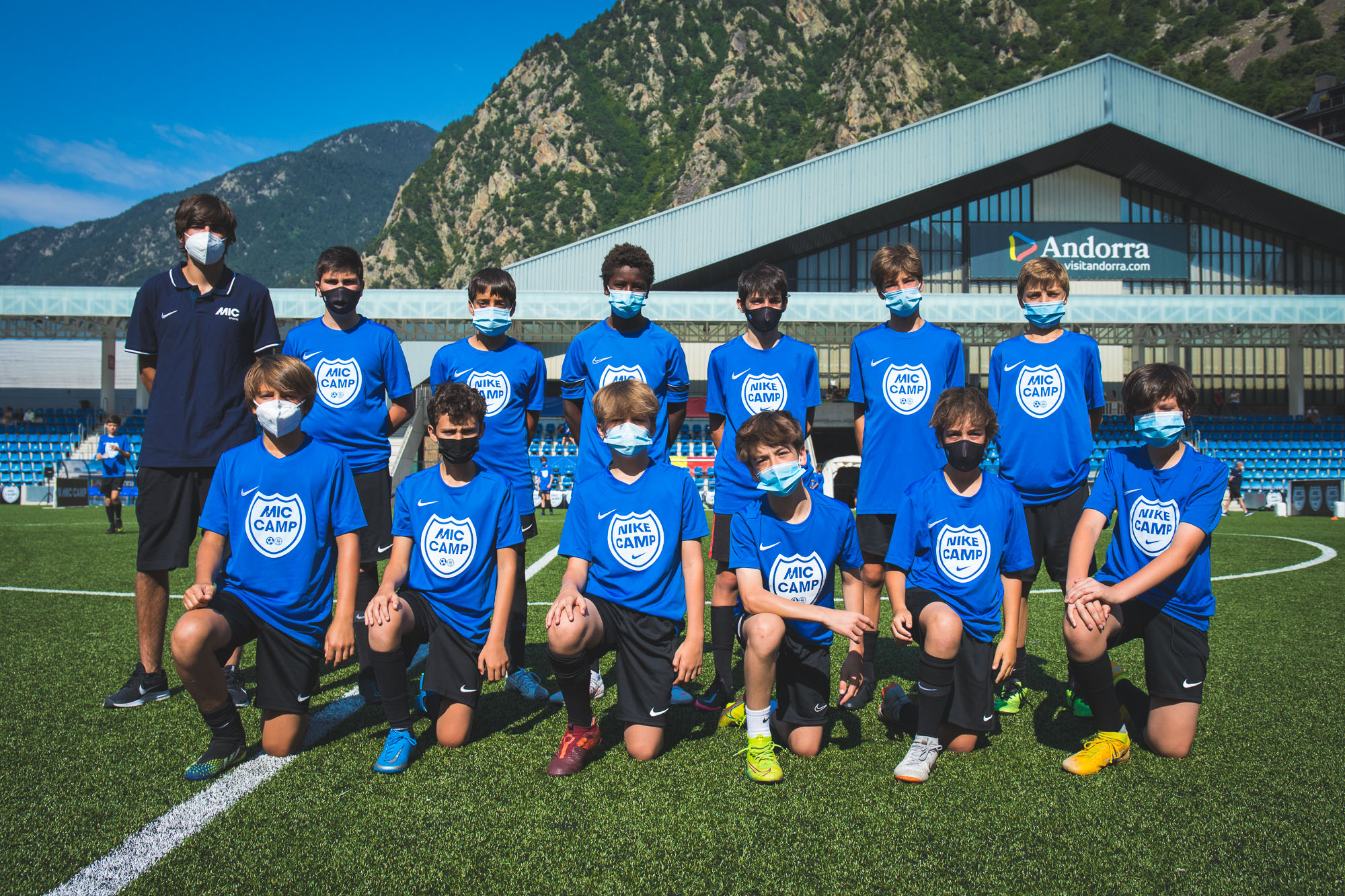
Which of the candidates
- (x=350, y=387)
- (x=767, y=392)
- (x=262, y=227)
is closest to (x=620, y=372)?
(x=767, y=392)

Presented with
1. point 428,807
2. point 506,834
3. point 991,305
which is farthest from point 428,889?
point 991,305

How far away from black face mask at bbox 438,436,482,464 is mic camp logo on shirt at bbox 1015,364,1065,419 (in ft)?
8.30

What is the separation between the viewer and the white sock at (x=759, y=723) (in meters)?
2.80

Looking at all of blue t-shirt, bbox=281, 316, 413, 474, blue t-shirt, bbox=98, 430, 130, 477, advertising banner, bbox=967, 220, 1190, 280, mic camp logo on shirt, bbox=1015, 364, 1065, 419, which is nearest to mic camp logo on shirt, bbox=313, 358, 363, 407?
blue t-shirt, bbox=281, 316, 413, 474

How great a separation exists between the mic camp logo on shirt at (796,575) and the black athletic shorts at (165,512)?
261 centimetres

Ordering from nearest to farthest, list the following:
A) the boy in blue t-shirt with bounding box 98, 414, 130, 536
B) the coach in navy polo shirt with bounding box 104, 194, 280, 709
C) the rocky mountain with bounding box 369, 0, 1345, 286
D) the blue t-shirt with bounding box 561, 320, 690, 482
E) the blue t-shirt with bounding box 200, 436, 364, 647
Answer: the blue t-shirt with bounding box 200, 436, 364, 647
the coach in navy polo shirt with bounding box 104, 194, 280, 709
the blue t-shirt with bounding box 561, 320, 690, 482
the boy in blue t-shirt with bounding box 98, 414, 130, 536
the rocky mountain with bounding box 369, 0, 1345, 286

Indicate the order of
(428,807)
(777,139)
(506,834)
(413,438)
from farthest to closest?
(777,139) → (413,438) → (428,807) → (506,834)

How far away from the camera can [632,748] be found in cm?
297

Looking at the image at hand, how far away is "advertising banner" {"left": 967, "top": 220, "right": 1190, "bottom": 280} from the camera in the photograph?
91.7ft

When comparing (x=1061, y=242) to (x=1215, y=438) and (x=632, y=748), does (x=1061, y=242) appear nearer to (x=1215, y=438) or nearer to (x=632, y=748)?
(x=1215, y=438)

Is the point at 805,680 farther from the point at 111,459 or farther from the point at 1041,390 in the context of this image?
the point at 111,459

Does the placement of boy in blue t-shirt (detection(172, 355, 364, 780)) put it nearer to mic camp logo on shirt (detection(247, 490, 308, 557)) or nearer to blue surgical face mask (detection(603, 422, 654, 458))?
mic camp logo on shirt (detection(247, 490, 308, 557))

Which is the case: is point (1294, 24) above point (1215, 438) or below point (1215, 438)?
above

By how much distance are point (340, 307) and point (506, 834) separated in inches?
104
